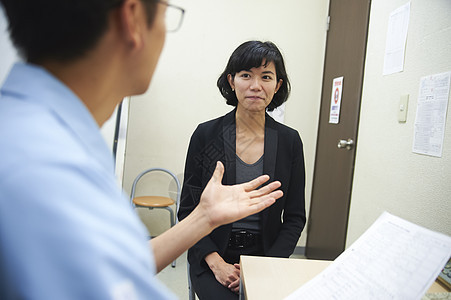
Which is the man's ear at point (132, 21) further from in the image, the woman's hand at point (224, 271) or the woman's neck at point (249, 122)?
the woman's neck at point (249, 122)

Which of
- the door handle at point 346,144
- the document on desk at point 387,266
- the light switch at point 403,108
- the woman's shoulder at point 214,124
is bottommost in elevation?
the document on desk at point 387,266

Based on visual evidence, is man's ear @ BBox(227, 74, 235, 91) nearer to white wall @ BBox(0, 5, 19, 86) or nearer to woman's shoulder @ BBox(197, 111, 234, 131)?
woman's shoulder @ BBox(197, 111, 234, 131)

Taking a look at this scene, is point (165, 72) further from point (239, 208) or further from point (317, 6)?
point (239, 208)

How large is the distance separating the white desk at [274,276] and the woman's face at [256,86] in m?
0.67

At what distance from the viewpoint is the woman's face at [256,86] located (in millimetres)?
1415

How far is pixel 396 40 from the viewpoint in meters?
1.67

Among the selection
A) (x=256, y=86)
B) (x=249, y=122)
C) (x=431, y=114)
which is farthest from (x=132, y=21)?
(x=431, y=114)

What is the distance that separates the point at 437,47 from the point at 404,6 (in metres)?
0.45

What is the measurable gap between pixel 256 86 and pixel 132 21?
1.01 metres

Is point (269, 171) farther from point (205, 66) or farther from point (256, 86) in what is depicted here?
point (205, 66)

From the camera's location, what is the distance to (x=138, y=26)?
44 centimetres

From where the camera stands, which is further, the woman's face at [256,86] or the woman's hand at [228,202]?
the woman's face at [256,86]

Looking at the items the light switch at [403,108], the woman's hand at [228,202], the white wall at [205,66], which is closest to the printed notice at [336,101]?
the white wall at [205,66]

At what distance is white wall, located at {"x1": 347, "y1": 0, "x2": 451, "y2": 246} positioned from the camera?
4.07 feet
